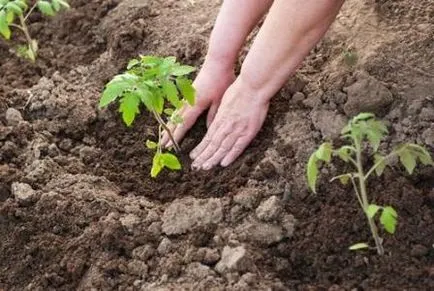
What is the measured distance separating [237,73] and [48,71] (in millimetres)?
701

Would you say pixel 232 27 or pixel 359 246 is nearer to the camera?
pixel 359 246

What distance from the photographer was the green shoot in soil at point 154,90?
204 centimetres

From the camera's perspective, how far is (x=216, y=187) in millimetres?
2291

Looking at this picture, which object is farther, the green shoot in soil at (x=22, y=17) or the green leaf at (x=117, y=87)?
the green shoot in soil at (x=22, y=17)

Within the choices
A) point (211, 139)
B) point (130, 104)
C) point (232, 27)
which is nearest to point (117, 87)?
point (130, 104)

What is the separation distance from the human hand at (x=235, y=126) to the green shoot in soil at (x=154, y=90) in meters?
0.12

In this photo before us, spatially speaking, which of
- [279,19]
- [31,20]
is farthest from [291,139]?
[31,20]

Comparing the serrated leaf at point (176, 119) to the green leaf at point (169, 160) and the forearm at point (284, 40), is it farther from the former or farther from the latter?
the forearm at point (284, 40)

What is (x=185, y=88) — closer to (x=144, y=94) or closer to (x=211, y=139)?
(x=144, y=94)

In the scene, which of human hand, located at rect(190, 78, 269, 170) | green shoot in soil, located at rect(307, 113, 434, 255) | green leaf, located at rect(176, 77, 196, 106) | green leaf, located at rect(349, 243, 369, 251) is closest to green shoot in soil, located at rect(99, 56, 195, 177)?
green leaf, located at rect(176, 77, 196, 106)

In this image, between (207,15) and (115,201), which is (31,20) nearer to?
(207,15)

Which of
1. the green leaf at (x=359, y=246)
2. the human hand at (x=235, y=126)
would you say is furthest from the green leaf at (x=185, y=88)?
the green leaf at (x=359, y=246)

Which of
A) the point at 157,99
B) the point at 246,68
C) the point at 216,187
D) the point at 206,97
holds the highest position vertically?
the point at 157,99

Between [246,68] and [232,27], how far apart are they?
0.60 feet
